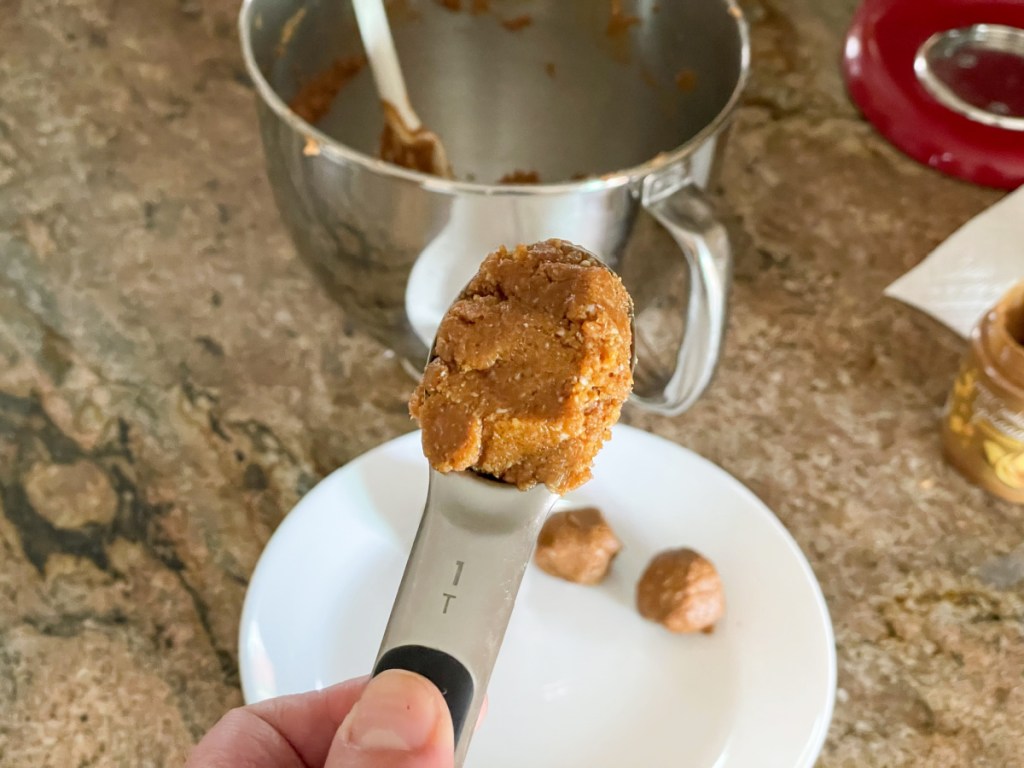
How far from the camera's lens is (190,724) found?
50cm

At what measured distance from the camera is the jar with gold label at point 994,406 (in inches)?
21.2

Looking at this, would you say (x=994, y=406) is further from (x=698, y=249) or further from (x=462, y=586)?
(x=462, y=586)

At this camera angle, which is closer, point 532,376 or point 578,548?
point 532,376

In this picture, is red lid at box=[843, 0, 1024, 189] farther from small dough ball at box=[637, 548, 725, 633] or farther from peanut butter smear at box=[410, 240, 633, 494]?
A: peanut butter smear at box=[410, 240, 633, 494]

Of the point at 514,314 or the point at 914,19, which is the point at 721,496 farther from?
the point at 914,19

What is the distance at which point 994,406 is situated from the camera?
55 centimetres

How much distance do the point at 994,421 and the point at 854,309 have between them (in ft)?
0.54

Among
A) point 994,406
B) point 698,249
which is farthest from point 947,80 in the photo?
point 698,249

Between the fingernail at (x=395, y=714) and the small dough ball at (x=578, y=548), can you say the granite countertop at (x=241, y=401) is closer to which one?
the small dough ball at (x=578, y=548)

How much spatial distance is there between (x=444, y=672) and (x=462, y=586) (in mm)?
30

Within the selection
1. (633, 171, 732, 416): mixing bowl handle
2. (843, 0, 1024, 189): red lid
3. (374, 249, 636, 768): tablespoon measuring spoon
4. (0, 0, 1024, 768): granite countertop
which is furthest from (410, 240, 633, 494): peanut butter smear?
(843, 0, 1024, 189): red lid

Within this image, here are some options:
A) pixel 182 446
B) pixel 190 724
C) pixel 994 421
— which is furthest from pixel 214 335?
pixel 994 421

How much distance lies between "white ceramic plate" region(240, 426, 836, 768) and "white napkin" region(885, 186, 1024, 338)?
0.25 m

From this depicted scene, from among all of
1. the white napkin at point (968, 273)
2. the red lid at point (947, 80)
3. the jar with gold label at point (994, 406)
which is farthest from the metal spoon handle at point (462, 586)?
the red lid at point (947, 80)
